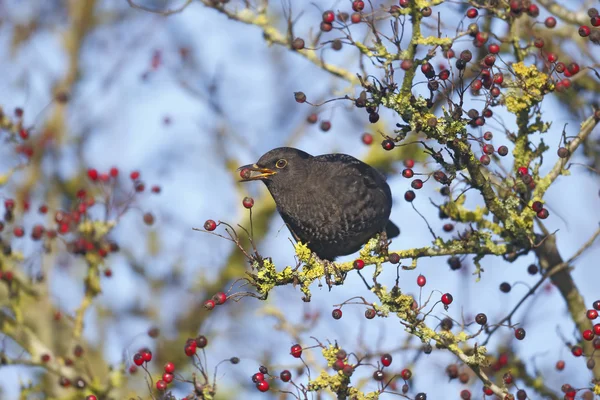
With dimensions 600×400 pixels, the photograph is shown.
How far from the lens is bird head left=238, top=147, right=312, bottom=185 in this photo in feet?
18.2

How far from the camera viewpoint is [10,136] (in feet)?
18.7

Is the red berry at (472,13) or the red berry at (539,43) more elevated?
the red berry at (472,13)

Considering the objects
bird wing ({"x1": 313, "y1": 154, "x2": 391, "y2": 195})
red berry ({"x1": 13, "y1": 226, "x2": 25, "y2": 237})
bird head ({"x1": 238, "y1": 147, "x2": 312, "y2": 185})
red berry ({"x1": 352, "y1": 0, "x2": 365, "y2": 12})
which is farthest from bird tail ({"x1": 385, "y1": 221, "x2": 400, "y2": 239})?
red berry ({"x1": 13, "y1": 226, "x2": 25, "y2": 237})

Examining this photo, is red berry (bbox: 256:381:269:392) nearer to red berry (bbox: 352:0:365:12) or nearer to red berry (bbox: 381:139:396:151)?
red berry (bbox: 381:139:396:151)

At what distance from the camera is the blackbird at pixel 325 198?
5312mm

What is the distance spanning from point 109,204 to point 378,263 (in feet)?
7.58

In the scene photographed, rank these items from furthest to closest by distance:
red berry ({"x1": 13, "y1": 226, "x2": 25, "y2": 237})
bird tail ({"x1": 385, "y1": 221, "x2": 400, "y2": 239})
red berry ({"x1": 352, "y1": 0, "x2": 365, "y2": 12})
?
bird tail ({"x1": 385, "y1": 221, "x2": 400, "y2": 239}) < red berry ({"x1": 13, "y1": 226, "x2": 25, "y2": 237}) < red berry ({"x1": 352, "y1": 0, "x2": 365, "y2": 12})

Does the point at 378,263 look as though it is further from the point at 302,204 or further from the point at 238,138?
the point at 238,138

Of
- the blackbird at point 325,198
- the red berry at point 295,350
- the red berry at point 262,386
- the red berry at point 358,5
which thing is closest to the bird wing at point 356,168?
the blackbird at point 325,198

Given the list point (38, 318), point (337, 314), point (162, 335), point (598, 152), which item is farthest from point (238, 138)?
point (337, 314)

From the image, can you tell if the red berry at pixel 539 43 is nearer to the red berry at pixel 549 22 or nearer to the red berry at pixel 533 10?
the red berry at pixel 533 10

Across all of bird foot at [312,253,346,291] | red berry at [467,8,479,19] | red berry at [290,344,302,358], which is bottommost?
red berry at [290,344,302,358]

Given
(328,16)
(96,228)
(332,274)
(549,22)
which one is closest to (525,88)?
(549,22)

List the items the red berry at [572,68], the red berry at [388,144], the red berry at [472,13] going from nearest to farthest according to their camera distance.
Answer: the red berry at [388,144] < the red berry at [572,68] < the red berry at [472,13]
